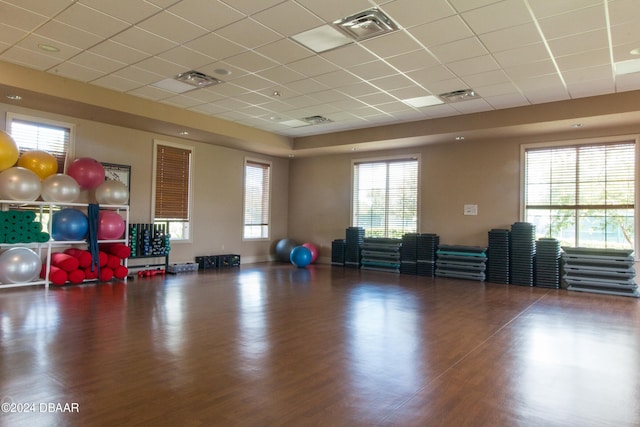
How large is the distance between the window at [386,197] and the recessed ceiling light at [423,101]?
8.31 feet

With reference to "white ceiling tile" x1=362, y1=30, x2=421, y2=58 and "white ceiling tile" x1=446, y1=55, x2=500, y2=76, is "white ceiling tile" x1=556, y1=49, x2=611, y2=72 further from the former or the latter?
"white ceiling tile" x1=362, y1=30, x2=421, y2=58

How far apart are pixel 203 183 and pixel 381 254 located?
15.7ft

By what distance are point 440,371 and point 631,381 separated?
1.50 m

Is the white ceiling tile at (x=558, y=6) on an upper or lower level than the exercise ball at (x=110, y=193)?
upper

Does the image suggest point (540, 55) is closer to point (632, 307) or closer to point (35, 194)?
point (632, 307)

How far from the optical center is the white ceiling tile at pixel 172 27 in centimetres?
456

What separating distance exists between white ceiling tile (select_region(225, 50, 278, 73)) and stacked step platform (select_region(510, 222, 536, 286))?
593 cm

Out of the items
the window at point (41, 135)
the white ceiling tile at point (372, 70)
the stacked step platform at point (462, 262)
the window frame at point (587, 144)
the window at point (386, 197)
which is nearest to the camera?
the white ceiling tile at point (372, 70)

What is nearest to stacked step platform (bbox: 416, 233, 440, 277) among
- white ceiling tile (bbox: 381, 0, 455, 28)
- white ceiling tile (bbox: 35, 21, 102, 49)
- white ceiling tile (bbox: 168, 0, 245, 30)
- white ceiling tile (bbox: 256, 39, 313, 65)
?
white ceiling tile (bbox: 256, 39, 313, 65)

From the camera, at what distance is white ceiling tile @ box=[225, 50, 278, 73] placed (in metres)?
5.56

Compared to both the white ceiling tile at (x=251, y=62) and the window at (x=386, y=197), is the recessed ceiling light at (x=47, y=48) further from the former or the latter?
the window at (x=386, y=197)

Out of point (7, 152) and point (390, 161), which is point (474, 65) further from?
point (7, 152)

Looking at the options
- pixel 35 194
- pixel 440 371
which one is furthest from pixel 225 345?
pixel 35 194

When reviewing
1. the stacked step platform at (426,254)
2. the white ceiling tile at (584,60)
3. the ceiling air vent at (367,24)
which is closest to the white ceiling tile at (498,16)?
the ceiling air vent at (367,24)
